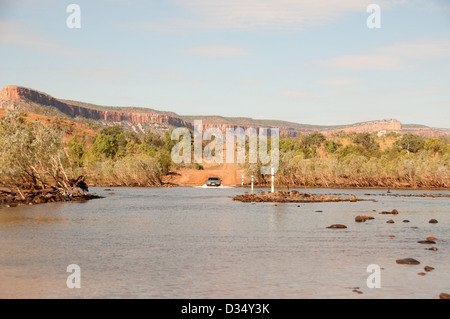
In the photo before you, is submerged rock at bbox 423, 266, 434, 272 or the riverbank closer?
submerged rock at bbox 423, 266, 434, 272

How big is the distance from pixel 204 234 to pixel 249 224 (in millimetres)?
5378

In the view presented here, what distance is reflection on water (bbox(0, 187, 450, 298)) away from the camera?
1320 centimetres

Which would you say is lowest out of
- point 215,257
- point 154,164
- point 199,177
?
point 215,257

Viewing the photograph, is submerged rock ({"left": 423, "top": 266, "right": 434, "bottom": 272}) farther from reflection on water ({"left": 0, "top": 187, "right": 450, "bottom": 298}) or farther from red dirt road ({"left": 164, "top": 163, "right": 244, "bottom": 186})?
red dirt road ({"left": 164, "top": 163, "right": 244, "bottom": 186})

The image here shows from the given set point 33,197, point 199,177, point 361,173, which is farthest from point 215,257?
point 199,177

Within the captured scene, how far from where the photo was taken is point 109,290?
1298cm

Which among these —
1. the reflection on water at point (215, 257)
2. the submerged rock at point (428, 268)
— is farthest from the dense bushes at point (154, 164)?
the submerged rock at point (428, 268)

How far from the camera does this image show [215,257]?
18188mm

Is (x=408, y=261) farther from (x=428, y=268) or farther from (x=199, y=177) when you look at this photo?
(x=199, y=177)

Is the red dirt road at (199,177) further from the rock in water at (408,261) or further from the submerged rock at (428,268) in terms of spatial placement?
the submerged rock at (428,268)

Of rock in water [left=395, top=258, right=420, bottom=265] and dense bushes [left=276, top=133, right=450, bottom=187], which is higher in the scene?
dense bushes [left=276, top=133, right=450, bottom=187]

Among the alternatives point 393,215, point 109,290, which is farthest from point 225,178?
point 109,290

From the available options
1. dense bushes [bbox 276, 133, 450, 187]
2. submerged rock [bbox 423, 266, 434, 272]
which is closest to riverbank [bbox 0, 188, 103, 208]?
submerged rock [bbox 423, 266, 434, 272]

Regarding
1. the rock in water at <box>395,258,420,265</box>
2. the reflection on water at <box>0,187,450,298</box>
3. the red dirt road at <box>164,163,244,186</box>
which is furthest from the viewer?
the red dirt road at <box>164,163,244,186</box>
